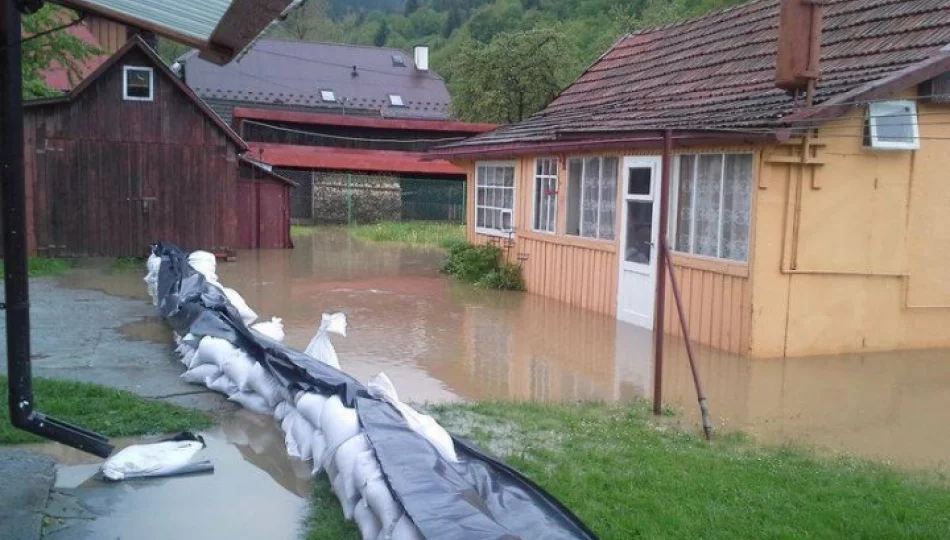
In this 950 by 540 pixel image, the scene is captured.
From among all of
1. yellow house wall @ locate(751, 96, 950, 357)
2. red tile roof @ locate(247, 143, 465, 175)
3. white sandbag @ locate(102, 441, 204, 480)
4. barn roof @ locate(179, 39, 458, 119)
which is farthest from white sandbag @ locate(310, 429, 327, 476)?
barn roof @ locate(179, 39, 458, 119)

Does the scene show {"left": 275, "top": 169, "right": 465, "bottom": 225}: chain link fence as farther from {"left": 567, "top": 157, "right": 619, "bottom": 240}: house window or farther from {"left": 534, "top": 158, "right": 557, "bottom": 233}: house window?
{"left": 567, "top": 157, "right": 619, "bottom": 240}: house window

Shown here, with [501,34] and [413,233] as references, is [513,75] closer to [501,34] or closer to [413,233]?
[501,34]

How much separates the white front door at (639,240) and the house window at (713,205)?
323 mm

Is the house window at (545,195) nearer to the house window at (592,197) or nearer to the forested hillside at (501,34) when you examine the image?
the house window at (592,197)

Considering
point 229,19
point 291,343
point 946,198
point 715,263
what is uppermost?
point 229,19

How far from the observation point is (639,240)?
12578 mm

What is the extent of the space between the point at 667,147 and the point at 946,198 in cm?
548

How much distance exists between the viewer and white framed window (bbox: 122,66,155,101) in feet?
60.7

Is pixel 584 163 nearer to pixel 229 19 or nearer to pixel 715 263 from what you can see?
pixel 715 263


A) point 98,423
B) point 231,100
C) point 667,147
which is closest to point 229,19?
point 98,423

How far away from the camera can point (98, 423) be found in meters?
6.52

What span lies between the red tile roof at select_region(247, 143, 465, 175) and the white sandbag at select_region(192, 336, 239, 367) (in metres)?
23.9

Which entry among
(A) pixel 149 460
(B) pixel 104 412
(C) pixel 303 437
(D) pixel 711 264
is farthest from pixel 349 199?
(A) pixel 149 460

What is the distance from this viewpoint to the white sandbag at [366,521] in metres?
4.37
